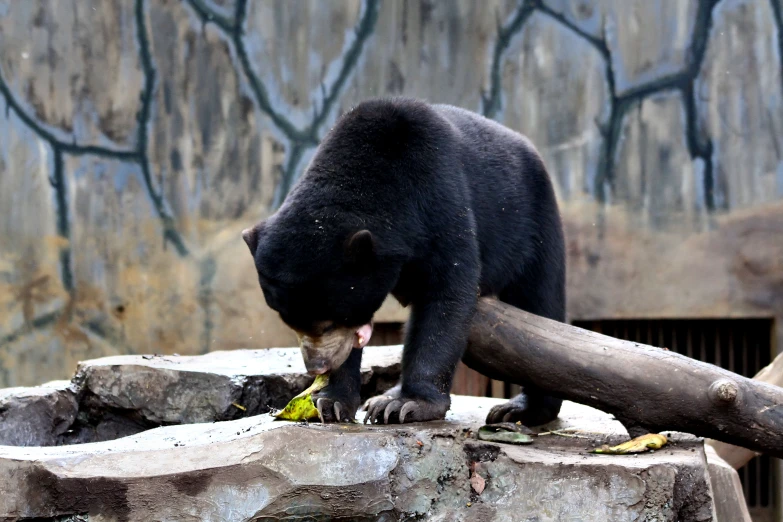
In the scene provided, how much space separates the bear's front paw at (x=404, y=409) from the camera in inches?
135

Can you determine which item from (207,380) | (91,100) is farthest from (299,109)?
(207,380)

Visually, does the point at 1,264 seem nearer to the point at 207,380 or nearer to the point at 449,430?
the point at 207,380

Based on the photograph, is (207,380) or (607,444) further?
(207,380)

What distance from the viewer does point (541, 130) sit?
22.2ft

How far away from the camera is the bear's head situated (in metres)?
3.29

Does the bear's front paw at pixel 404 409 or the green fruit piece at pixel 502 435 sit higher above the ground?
the bear's front paw at pixel 404 409

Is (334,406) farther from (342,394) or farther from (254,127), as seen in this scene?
(254,127)

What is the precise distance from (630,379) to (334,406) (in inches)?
44.4

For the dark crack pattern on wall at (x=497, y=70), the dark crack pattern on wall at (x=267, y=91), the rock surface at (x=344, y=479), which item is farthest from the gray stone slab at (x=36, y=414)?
the dark crack pattern on wall at (x=497, y=70)

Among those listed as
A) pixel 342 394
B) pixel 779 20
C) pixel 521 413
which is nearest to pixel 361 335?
pixel 342 394

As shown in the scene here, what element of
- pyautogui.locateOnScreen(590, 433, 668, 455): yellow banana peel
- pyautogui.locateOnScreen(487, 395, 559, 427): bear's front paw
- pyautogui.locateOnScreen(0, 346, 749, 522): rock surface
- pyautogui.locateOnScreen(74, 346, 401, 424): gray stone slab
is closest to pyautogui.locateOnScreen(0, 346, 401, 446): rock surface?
pyautogui.locateOnScreen(74, 346, 401, 424): gray stone slab

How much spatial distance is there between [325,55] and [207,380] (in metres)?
3.24

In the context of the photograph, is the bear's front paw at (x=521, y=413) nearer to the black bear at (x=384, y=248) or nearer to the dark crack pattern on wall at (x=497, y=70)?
the black bear at (x=384, y=248)

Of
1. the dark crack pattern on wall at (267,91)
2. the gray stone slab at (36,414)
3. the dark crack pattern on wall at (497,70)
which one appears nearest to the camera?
the gray stone slab at (36,414)
